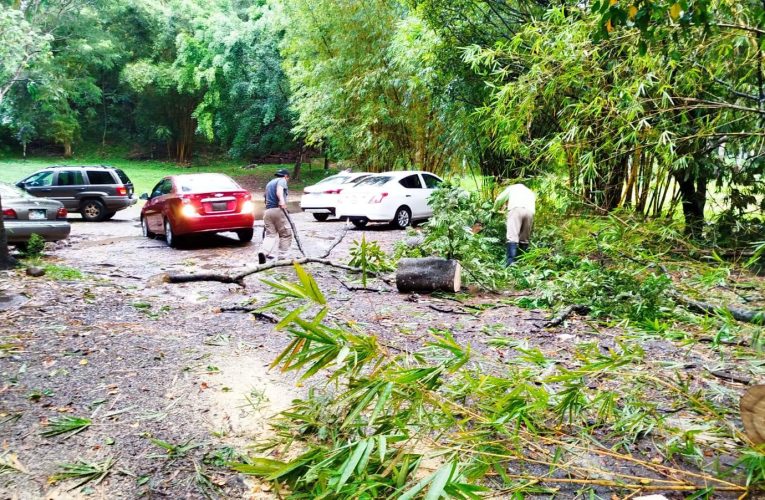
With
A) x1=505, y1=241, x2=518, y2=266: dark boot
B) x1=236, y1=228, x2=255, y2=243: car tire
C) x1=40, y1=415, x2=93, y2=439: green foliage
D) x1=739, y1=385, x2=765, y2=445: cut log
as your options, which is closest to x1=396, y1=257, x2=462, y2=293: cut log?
x1=505, y1=241, x2=518, y2=266: dark boot

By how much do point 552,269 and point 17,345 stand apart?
6.39 meters

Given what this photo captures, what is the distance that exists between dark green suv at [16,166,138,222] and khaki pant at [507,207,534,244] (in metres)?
13.2

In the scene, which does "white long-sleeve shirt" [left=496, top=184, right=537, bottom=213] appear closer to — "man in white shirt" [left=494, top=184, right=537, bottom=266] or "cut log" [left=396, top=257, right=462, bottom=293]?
"man in white shirt" [left=494, top=184, right=537, bottom=266]

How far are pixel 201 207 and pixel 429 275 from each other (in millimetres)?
5629

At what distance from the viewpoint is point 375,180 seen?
1522 centimetres

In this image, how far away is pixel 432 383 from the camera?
9.62ft

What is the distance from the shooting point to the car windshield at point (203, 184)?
11133 millimetres

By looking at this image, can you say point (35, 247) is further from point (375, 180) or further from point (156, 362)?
point (375, 180)

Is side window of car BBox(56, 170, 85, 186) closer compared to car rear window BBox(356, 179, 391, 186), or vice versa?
car rear window BBox(356, 179, 391, 186)

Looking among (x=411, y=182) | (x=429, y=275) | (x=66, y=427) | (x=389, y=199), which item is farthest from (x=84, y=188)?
(x=66, y=427)

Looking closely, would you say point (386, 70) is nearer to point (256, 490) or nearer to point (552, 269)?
point (552, 269)

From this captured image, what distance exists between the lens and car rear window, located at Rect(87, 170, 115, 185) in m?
17.0

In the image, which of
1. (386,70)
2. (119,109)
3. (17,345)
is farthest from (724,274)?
(119,109)

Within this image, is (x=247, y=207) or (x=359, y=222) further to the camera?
(x=359, y=222)
